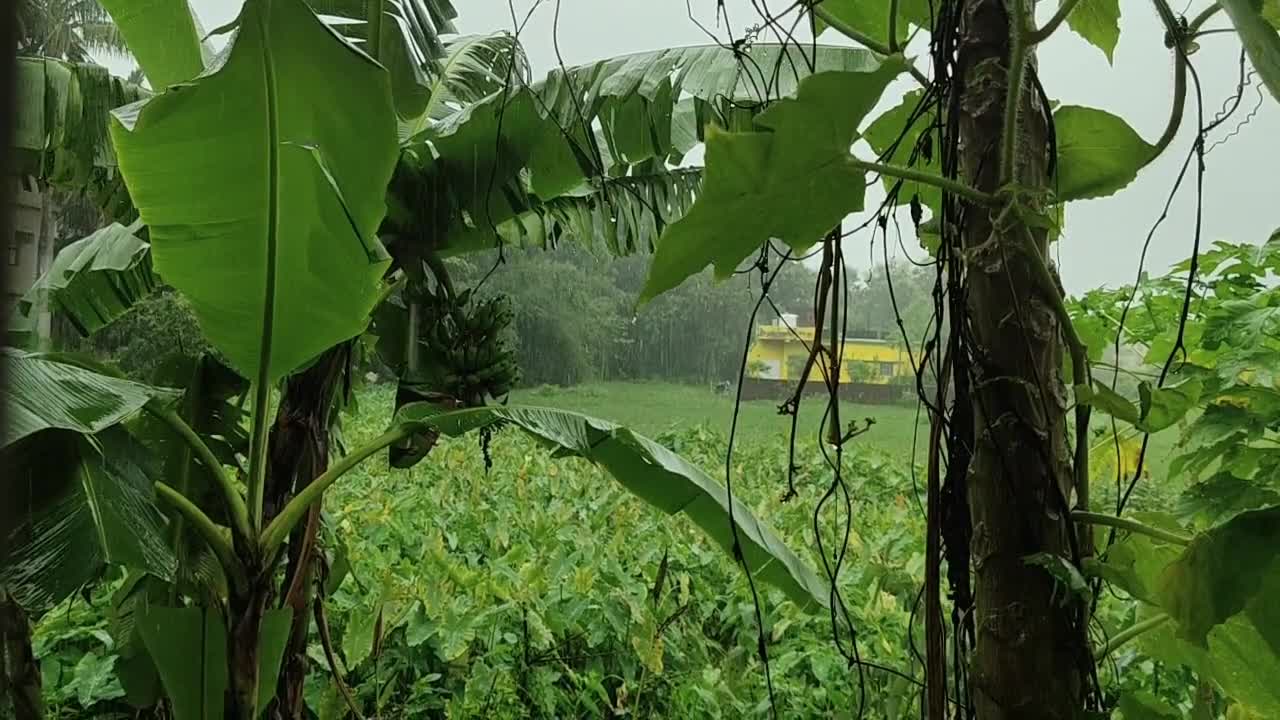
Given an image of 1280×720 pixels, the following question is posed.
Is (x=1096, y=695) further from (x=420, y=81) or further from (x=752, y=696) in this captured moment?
(x=420, y=81)

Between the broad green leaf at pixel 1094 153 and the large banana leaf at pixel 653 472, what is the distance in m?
0.43

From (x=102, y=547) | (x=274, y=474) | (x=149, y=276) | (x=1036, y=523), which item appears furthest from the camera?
(x=149, y=276)

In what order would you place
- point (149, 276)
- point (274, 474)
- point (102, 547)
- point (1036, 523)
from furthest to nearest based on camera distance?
point (149, 276) → point (274, 474) → point (102, 547) → point (1036, 523)

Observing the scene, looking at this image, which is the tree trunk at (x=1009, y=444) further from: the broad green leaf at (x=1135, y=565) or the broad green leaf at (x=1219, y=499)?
the broad green leaf at (x=1219, y=499)

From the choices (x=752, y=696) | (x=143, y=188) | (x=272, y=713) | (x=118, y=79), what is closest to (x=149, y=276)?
(x=118, y=79)

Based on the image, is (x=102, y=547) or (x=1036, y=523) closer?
(x=1036, y=523)

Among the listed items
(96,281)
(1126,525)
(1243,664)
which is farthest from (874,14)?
(96,281)

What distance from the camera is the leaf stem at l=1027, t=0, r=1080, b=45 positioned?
0.31 meters

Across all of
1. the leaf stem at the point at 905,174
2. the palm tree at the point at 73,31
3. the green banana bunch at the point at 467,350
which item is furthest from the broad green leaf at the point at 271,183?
the leaf stem at the point at 905,174

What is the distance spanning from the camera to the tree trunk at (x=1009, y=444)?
34cm

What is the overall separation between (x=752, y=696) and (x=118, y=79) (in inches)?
44.7

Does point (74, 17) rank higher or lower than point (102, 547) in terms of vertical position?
higher

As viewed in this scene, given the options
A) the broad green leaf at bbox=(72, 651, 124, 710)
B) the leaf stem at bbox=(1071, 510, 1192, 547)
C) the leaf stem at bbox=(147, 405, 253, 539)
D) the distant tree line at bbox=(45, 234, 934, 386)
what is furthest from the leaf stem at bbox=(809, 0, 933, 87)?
the broad green leaf at bbox=(72, 651, 124, 710)

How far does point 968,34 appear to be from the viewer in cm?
36
